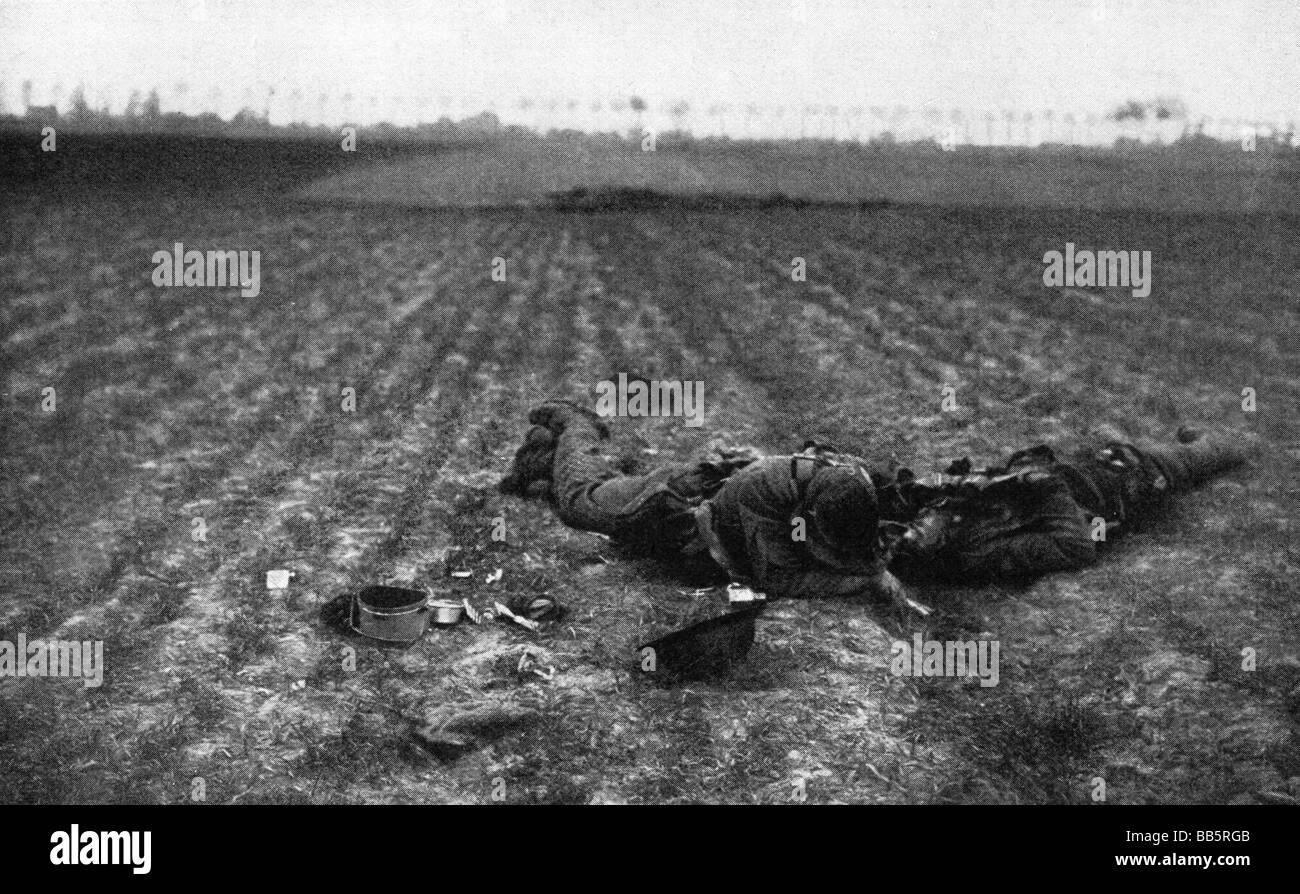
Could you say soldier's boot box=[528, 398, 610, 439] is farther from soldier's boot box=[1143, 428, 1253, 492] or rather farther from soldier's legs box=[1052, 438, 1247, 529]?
soldier's boot box=[1143, 428, 1253, 492]

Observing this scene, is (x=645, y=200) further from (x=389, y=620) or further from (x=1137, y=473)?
(x=1137, y=473)

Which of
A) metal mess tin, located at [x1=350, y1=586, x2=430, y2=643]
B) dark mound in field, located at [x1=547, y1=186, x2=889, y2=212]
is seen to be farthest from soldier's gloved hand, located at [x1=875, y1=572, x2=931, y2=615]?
dark mound in field, located at [x1=547, y1=186, x2=889, y2=212]

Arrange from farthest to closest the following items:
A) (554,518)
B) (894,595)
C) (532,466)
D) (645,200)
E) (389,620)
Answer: (645,200) → (532,466) → (554,518) → (894,595) → (389,620)

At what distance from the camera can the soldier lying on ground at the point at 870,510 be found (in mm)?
3318

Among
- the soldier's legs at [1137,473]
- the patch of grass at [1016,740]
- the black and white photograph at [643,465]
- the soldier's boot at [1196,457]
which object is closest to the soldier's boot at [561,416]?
the black and white photograph at [643,465]

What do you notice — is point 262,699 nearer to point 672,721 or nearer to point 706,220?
point 672,721

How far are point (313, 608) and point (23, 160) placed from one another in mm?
2546

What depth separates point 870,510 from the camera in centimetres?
327

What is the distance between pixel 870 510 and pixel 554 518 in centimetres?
124

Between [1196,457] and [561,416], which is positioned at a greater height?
[561,416]

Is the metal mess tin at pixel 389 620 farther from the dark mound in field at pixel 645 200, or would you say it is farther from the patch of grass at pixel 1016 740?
the dark mound in field at pixel 645 200

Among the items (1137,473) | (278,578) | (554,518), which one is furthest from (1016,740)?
(278,578)

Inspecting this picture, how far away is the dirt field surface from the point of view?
117 inches
